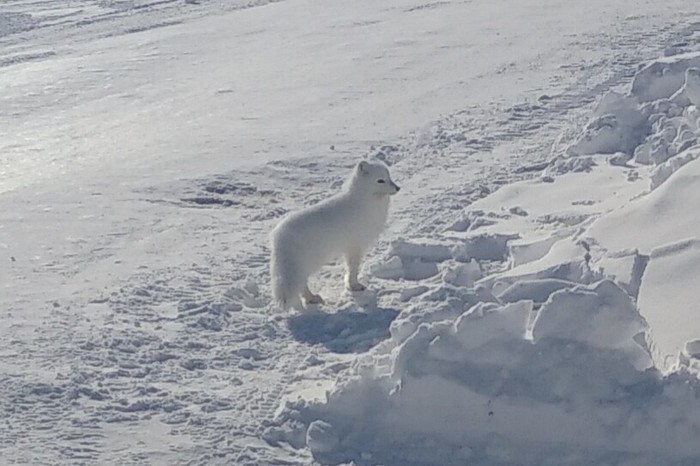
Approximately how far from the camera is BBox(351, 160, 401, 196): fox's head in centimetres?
668

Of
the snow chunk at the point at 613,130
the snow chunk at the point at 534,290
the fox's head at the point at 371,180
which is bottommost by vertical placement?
the snow chunk at the point at 613,130

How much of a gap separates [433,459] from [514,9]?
56.6 ft

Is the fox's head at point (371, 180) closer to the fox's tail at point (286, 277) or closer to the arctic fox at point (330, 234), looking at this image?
the arctic fox at point (330, 234)

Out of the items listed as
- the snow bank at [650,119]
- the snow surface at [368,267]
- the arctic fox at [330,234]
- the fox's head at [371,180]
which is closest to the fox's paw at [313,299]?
Answer: the arctic fox at [330,234]

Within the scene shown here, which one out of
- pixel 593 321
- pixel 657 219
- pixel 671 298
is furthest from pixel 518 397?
pixel 657 219

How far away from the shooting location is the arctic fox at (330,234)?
241 inches

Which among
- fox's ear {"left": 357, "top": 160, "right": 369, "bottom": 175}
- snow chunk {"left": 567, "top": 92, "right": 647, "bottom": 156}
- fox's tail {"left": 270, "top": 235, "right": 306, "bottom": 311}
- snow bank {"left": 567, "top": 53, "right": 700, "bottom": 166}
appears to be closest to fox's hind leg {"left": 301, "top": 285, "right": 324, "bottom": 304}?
fox's tail {"left": 270, "top": 235, "right": 306, "bottom": 311}

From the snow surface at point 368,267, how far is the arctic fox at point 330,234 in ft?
0.58

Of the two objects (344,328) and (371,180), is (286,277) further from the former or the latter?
(371,180)

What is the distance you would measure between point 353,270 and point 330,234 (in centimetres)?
38

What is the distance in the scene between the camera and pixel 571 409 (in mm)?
4391

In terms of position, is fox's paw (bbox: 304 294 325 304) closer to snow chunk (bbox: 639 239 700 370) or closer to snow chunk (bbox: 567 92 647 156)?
snow chunk (bbox: 639 239 700 370)

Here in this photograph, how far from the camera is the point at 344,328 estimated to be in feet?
19.6

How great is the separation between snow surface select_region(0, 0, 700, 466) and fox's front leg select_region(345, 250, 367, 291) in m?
0.12
